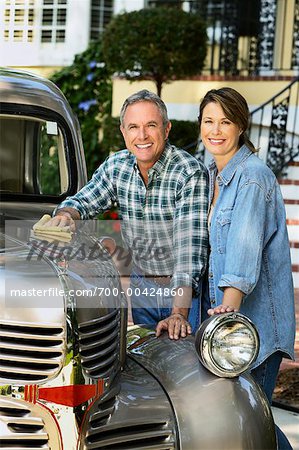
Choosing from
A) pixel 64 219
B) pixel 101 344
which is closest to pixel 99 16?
pixel 64 219

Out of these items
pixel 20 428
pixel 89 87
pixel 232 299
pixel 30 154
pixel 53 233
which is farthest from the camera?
pixel 89 87

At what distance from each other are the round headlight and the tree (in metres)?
9.08

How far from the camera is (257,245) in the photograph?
372cm

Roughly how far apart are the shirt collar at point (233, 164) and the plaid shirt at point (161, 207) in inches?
8.1

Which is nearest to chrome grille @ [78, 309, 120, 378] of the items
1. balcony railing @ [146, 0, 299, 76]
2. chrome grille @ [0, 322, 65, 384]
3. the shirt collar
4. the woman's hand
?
chrome grille @ [0, 322, 65, 384]

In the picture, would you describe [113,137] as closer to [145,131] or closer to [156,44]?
[156,44]

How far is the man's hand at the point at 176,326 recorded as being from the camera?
389 centimetres

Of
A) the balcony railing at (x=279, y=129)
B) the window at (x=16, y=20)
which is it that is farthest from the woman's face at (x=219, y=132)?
the balcony railing at (x=279, y=129)

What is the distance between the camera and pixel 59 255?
3.76 m

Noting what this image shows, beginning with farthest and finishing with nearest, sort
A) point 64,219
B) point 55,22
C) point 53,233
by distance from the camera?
point 55,22 < point 64,219 < point 53,233

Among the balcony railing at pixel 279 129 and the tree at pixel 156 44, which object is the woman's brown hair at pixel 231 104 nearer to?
the balcony railing at pixel 279 129

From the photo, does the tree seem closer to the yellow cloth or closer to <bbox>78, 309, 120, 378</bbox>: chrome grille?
the yellow cloth

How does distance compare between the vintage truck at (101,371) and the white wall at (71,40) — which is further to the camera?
the white wall at (71,40)

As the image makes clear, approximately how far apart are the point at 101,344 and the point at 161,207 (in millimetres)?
848
